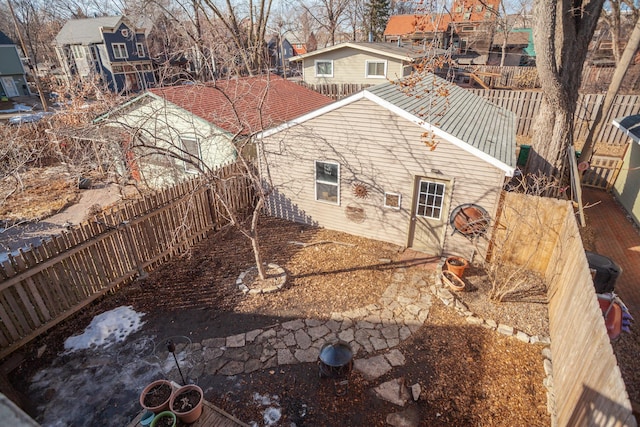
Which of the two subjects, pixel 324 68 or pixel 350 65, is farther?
pixel 324 68

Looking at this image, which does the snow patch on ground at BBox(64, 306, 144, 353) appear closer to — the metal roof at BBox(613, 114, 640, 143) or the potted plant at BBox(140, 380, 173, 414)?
the potted plant at BBox(140, 380, 173, 414)

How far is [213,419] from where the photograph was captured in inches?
174

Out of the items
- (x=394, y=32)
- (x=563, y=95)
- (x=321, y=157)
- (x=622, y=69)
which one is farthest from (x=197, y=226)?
(x=394, y=32)

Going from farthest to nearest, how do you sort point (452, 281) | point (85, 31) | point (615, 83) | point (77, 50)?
1. point (77, 50)
2. point (85, 31)
3. point (615, 83)
4. point (452, 281)

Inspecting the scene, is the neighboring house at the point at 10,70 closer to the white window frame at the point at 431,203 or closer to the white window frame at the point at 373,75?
the white window frame at the point at 373,75

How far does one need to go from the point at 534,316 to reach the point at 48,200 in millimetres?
16705

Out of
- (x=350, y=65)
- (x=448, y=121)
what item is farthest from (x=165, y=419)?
(x=350, y=65)

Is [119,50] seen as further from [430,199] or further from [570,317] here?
[570,317]

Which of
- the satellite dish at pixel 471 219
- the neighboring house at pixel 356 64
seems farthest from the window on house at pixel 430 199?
the neighboring house at pixel 356 64

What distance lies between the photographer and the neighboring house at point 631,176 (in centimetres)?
991

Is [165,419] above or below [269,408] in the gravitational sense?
above

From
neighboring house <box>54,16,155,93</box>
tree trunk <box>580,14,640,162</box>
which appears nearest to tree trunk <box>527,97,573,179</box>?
tree trunk <box>580,14,640,162</box>

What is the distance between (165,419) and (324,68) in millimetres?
25570

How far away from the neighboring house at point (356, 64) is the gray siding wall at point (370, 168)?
14.8 meters
